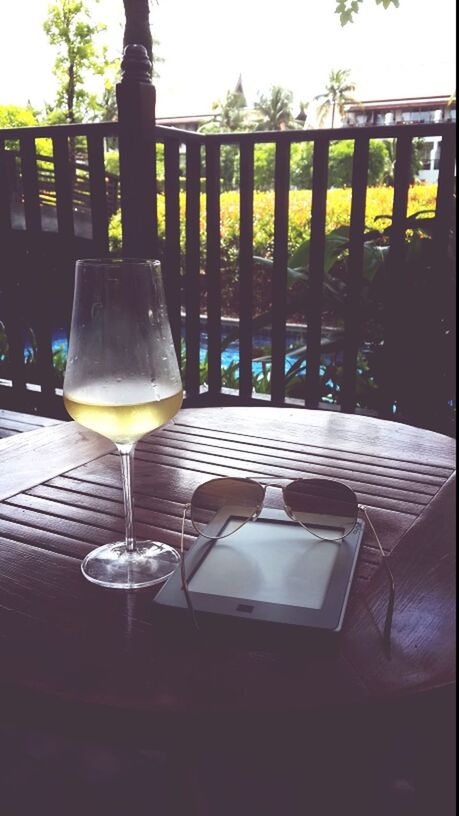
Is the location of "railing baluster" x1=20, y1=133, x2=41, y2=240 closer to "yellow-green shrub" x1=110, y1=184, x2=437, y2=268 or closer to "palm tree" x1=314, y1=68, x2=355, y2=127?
"yellow-green shrub" x1=110, y1=184, x2=437, y2=268

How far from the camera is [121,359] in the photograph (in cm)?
66

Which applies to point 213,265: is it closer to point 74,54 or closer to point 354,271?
point 354,271

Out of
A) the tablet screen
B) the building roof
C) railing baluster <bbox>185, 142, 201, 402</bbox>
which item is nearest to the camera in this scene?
the tablet screen

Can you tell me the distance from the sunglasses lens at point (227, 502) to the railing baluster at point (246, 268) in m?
2.12

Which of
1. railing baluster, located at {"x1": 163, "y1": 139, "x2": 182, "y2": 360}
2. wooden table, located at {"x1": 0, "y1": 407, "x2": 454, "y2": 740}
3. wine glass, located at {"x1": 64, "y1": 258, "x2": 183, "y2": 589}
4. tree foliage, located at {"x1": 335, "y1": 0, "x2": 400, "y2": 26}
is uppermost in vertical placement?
tree foliage, located at {"x1": 335, "y1": 0, "x2": 400, "y2": 26}

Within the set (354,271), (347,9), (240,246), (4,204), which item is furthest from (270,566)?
(347,9)

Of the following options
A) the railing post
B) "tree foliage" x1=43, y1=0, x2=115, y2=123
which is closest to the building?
"tree foliage" x1=43, y1=0, x2=115, y2=123

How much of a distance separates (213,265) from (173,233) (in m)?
0.23

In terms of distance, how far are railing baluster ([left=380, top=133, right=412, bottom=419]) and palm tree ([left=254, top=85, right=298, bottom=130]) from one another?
128 feet

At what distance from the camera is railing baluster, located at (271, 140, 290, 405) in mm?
2639

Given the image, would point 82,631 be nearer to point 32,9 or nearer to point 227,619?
point 227,619

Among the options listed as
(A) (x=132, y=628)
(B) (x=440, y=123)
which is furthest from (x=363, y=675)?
(B) (x=440, y=123)

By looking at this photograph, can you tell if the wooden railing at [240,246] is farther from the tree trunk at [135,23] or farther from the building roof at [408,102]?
the building roof at [408,102]

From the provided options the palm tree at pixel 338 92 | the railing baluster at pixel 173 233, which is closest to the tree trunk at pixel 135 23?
the railing baluster at pixel 173 233
